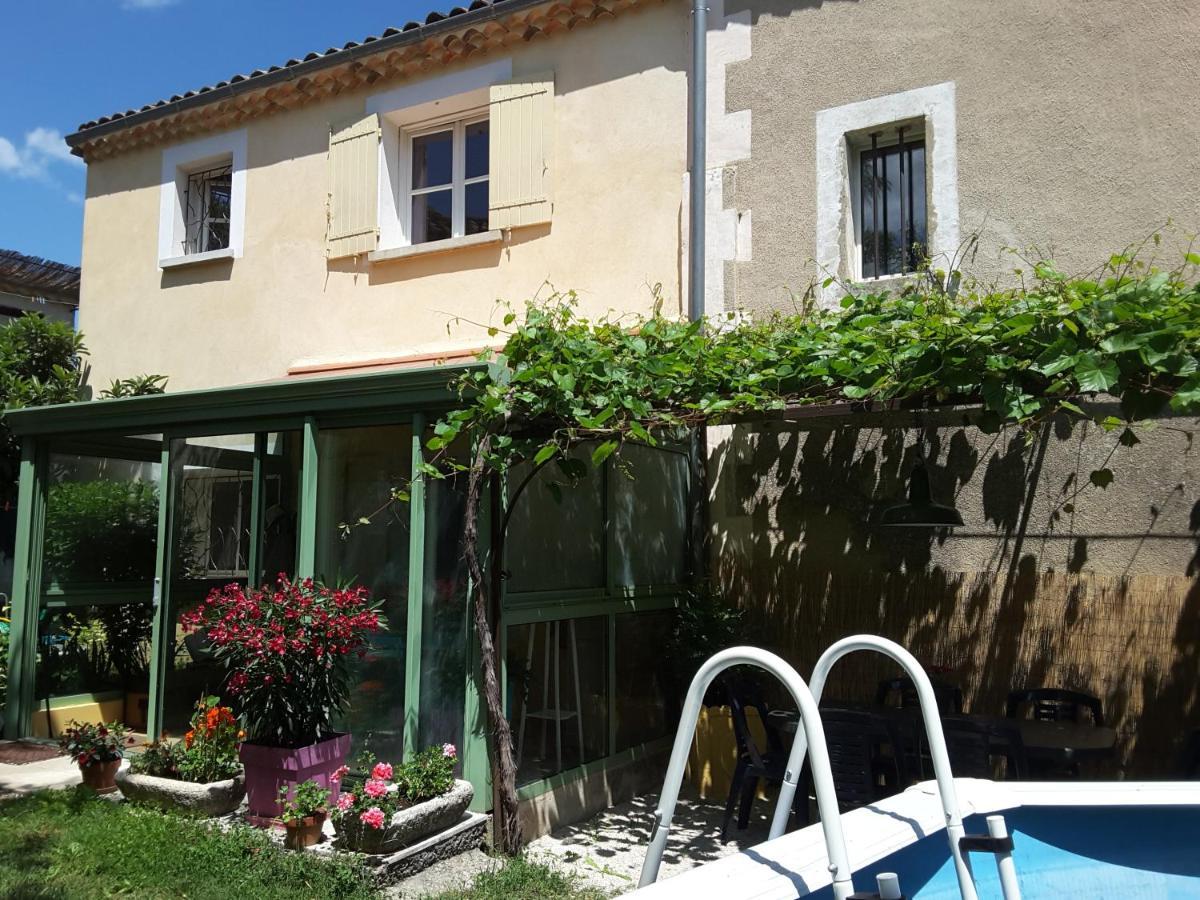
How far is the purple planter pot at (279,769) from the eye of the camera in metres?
5.56

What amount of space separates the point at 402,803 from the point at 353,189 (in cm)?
588

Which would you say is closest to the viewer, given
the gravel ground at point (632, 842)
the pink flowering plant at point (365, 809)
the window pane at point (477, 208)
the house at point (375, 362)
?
the pink flowering plant at point (365, 809)

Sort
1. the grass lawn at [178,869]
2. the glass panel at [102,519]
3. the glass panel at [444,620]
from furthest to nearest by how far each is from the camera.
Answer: the glass panel at [102,519], the glass panel at [444,620], the grass lawn at [178,869]

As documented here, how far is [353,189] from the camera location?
9.07 meters

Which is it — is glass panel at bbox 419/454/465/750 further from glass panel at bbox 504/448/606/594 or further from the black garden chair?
the black garden chair

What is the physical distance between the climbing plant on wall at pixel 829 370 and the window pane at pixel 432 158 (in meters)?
3.73

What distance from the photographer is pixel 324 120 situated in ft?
31.0

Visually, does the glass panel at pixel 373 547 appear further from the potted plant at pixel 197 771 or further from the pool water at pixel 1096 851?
the pool water at pixel 1096 851

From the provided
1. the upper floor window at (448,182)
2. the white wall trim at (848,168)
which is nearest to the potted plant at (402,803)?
the white wall trim at (848,168)


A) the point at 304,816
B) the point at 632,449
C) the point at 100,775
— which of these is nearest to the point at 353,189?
the point at 632,449

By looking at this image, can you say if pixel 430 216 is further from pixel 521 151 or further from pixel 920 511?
pixel 920 511

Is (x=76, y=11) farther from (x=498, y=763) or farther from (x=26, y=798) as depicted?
(x=498, y=763)

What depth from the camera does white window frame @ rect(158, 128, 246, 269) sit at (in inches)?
386

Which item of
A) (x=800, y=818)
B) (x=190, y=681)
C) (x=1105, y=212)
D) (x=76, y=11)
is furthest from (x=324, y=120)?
(x=800, y=818)
